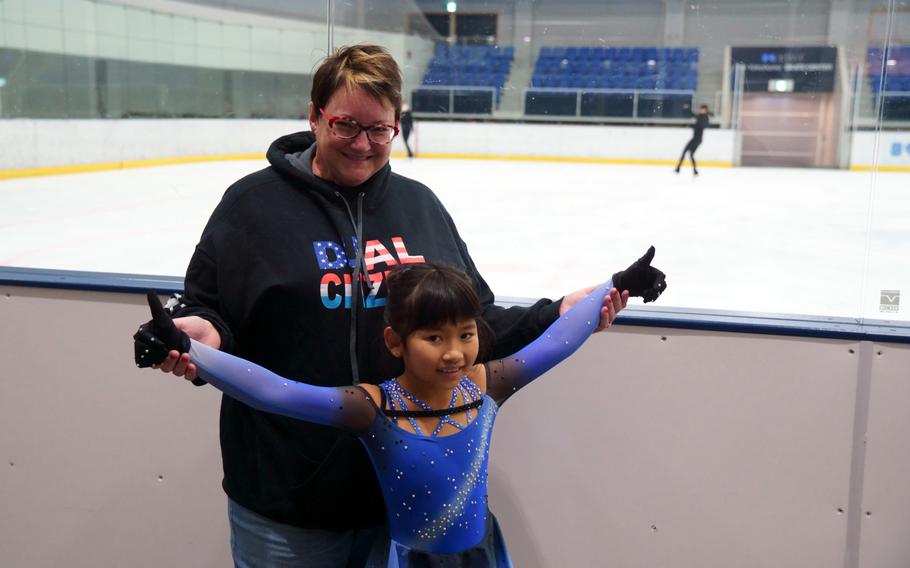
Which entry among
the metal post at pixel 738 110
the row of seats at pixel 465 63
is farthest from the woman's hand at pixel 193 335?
the metal post at pixel 738 110

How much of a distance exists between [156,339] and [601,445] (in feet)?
3.91

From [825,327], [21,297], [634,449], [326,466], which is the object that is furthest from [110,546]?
[825,327]

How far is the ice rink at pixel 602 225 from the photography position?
220cm

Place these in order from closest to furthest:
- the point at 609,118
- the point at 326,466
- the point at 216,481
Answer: the point at 326,466, the point at 216,481, the point at 609,118

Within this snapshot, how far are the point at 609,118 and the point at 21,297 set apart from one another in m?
1.84

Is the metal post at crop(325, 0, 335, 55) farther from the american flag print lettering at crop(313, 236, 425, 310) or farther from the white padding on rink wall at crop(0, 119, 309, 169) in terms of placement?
the white padding on rink wall at crop(0, 119, 309, 169)

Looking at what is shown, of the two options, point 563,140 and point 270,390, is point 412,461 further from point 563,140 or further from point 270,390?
point 563,140

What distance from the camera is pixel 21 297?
7.25ft

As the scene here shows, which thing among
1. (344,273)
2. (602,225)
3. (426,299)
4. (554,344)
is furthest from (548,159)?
(426,299)

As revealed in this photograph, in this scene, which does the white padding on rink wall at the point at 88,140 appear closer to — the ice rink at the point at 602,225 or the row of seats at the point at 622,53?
the ice rink at the point at 602,225

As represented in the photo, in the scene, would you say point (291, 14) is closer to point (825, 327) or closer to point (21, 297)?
point (21, 297)

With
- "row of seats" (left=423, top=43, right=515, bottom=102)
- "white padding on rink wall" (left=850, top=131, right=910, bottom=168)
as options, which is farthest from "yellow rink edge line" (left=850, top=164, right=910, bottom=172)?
"row of seats" (left=423, top=43, right=515, bottom=102)

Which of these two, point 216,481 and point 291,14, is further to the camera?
point 291,14

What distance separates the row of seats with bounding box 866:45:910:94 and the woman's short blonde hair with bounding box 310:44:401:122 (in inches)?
52.3
